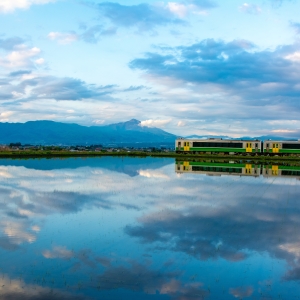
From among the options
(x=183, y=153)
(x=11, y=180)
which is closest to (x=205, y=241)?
(x=11, y=180)

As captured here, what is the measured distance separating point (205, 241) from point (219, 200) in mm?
5778

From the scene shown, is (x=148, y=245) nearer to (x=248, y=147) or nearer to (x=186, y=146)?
(x=248, y=147)

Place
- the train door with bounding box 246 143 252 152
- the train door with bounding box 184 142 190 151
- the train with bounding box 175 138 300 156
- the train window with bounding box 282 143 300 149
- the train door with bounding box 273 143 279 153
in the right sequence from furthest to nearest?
the train door with bounding box 184 142 190 151 → the train door with bounding box 246 143 252 152 → the train door with bounding box 273 143 279 153 → the train with bounding box 175 138 300 156 → the train window with bounding box 282 143 300 149

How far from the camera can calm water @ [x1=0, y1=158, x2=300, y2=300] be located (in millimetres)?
5988

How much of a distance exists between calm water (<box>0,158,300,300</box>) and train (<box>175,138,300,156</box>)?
3159 centimetres

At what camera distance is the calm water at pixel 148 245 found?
599cm

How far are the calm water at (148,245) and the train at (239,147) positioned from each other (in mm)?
31585

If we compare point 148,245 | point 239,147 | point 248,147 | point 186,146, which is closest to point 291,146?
point 248,147

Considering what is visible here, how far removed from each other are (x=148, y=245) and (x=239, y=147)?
40133 mm

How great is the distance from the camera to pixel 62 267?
668cm

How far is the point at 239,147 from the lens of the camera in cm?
4647

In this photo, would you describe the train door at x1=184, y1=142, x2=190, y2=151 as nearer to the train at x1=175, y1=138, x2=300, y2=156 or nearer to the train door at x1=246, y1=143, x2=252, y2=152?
the train at x1=175, y1=138, x2=300, y2=156

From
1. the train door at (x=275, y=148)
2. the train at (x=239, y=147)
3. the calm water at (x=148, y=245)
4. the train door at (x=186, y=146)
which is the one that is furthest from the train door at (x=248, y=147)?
the calm water at (x=148, y=245)

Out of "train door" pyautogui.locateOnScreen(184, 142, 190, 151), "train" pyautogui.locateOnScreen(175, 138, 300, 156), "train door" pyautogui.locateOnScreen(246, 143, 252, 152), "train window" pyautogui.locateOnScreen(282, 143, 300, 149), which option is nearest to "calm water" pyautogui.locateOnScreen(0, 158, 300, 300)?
"train door" pyautogui.locateOnScreen(246, 143, 252, 152)
